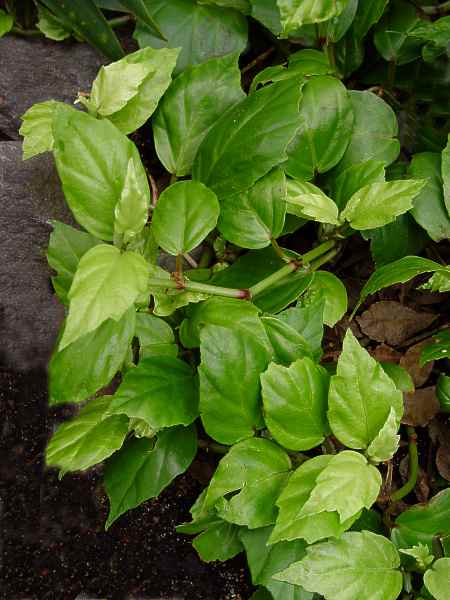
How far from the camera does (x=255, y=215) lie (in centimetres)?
112

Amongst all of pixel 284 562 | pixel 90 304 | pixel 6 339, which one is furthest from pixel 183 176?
pixel 284 562

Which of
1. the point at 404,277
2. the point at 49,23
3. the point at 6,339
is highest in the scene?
the point at 49,23

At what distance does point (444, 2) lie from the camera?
4.66ft

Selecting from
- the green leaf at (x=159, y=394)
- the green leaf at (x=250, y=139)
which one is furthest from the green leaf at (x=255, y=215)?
the green leaf at (x=159, y=394)

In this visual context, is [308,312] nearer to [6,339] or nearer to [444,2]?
[6,339]

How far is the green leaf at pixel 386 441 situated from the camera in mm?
949

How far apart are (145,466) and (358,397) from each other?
1.16 ft

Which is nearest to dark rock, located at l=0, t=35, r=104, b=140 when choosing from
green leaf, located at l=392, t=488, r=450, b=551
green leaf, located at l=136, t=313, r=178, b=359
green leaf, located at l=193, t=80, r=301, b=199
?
green leaf, located at l=193, t=80, r=301, b=199

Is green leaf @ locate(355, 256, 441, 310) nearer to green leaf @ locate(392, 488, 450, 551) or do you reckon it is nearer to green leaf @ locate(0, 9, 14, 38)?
green leaf @ locate(392, 488, 450, 551)

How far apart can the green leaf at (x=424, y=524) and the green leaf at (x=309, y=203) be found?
0.49 metres

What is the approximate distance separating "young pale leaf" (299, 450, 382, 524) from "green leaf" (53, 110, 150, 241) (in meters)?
0.45

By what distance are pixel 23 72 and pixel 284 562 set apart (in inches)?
40.6

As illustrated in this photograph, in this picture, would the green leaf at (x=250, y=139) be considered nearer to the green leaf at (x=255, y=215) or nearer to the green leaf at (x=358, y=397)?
the green leaf at (x=255, y=215)

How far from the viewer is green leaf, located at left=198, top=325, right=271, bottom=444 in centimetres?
97
